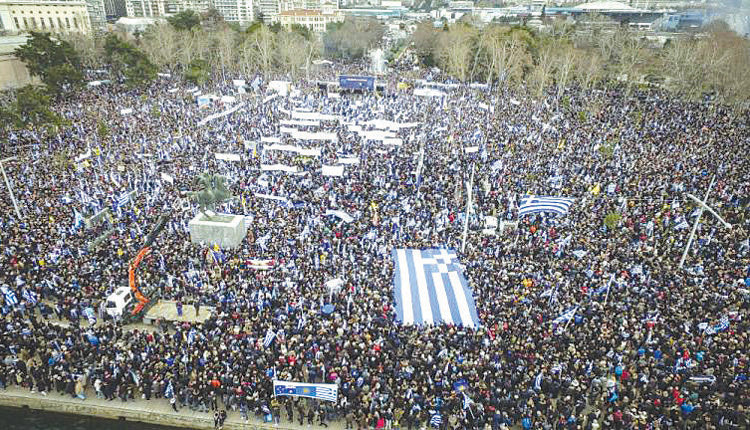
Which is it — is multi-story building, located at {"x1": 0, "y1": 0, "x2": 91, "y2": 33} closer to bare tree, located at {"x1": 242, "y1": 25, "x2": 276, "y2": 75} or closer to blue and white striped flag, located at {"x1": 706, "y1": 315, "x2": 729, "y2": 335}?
bare tree, located at {"x1": 242, "y1": 25, "x2": 276, "y2": 75}

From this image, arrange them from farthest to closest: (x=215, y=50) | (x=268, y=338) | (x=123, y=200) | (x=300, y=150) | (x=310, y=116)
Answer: (x=215, y=50) → (x=310, y=116) → (x=300, y=150) → (x=123, y=200) → (x=268, y=338)

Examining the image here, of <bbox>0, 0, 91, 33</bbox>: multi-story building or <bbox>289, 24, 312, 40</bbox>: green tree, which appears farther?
<bbox>0, 0, 91, 33</bbox>: multi-story building

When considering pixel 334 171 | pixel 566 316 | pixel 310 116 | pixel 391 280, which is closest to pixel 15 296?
pixel 391 280

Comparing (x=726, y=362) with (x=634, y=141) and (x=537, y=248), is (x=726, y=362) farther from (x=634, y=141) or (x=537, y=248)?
(x=634, y=141)

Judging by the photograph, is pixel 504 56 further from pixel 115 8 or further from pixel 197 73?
pixel 115 8

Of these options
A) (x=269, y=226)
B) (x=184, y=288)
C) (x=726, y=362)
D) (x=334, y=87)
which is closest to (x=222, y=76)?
(x=334, y=87)

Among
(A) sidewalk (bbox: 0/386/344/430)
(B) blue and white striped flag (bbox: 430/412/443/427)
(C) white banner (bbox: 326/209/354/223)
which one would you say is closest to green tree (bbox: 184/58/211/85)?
(C) white banner (bbox: 326/209/354/223)
